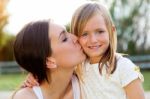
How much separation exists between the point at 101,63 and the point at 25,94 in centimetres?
63

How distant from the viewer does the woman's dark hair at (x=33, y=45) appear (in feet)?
11.9

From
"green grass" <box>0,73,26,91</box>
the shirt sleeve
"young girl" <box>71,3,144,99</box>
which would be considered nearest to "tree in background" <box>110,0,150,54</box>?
"green grass" <box>0,73,26,91</box>

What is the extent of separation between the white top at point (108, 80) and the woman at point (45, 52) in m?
0.16

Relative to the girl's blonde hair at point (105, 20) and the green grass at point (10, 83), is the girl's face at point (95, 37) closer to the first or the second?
the girl's blonde hair at point (105, 20)

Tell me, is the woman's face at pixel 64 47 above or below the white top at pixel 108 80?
above

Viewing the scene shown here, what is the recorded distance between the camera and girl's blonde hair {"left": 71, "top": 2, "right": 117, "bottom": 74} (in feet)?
12.1

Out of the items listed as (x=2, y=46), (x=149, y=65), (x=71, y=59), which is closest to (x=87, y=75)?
(x=71, y=59)

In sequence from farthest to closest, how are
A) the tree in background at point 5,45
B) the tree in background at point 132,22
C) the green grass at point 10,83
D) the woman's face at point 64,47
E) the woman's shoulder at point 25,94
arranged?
the tree in background at point 5,45, the tree in background at point 132,22, the green grass at point 10,83, the woman's shoulder at point 25,94, the woman's face at point 64,47

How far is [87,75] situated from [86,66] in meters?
0.07

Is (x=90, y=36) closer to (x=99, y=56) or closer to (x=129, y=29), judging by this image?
(x=99, y=56)

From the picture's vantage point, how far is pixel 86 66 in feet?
12.7

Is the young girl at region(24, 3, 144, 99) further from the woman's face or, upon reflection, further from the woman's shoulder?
the woman's shoulder

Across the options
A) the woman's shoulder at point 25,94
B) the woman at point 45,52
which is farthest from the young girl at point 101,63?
the woman's shoulder at point 25,94

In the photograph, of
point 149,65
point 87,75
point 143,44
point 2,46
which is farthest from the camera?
point 2,46
